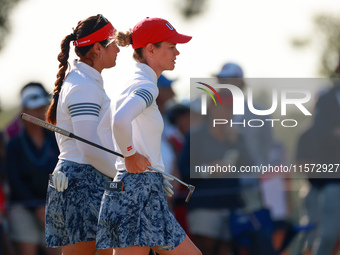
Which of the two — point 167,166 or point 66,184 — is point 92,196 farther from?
point 167,166

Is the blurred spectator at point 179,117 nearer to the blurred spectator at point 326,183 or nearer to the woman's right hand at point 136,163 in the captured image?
the blurred spectator at point 326,183

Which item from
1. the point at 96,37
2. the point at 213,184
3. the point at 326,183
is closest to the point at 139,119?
the point at 96,37

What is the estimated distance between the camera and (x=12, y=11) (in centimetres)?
2012

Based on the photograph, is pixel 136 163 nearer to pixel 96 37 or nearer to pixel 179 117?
pixel 96 37

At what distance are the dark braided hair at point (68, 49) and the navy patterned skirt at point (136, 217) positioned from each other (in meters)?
0.85

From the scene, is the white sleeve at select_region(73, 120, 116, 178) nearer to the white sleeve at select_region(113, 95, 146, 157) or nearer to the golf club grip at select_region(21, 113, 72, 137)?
the golf club grip at select_region(21, 113, 72, 137)

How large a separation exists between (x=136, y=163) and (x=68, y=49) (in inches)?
46.4

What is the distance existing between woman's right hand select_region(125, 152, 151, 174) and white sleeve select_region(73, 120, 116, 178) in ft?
1.64

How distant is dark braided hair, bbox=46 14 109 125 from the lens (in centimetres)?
535

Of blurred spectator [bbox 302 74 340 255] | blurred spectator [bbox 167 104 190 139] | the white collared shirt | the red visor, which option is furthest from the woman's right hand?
blurred spectator [bbox 302 74 340 255]

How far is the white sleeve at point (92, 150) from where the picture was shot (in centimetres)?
506

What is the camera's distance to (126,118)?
14.4 ft

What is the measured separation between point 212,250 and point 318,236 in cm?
106

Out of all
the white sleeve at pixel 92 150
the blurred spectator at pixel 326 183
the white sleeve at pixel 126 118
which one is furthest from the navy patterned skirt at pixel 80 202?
the blurred spectator at pixel 326 183
